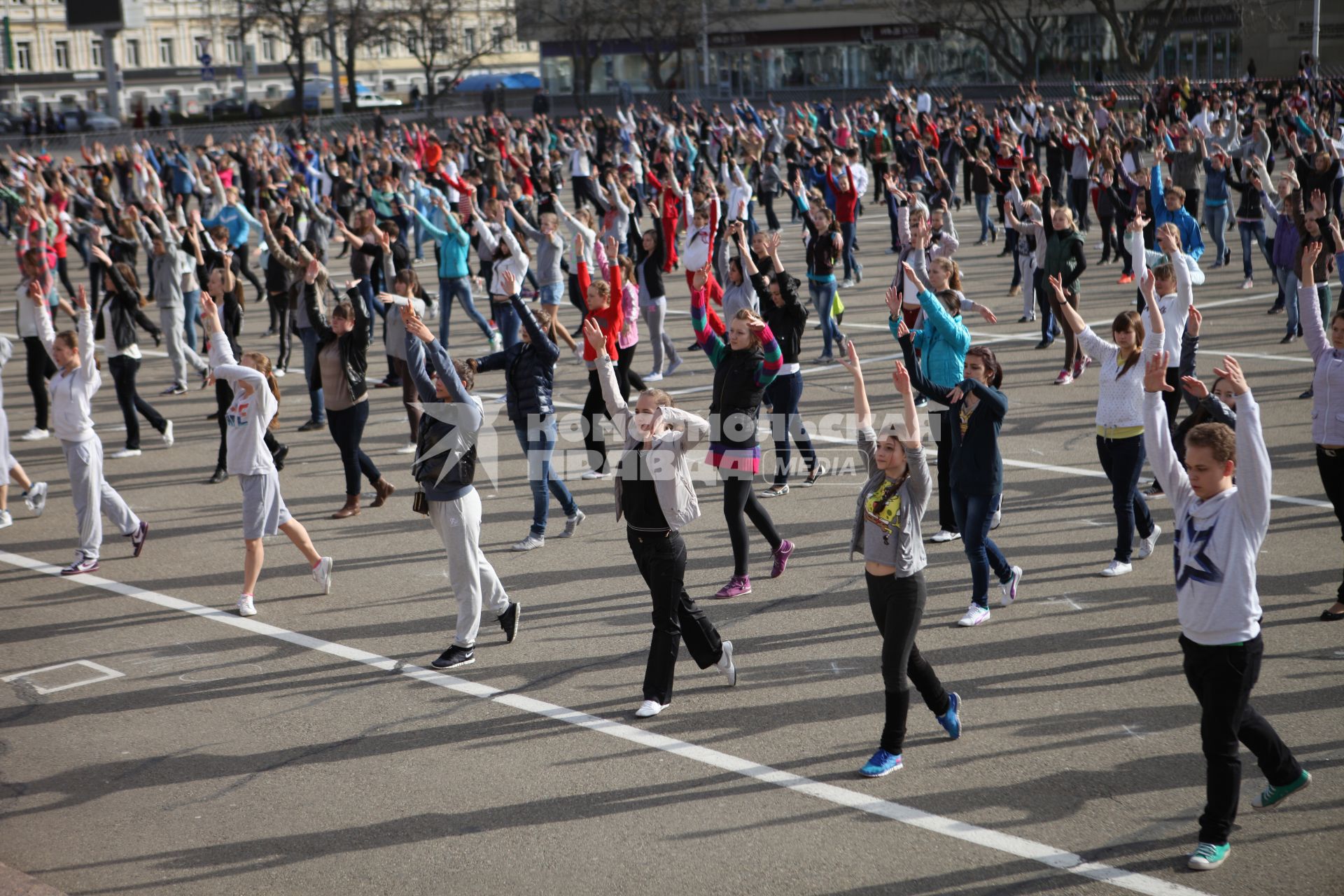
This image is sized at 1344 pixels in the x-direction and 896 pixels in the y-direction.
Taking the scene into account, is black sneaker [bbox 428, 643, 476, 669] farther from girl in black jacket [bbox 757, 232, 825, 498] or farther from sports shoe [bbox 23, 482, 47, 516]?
sports shoe [bbox 23, 482, 47, 516]

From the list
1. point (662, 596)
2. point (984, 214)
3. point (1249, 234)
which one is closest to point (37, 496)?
point (662, 596)

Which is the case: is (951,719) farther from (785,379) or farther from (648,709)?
(785,379)

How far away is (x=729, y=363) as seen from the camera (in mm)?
8891

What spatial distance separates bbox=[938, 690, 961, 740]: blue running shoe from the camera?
6.58 meters

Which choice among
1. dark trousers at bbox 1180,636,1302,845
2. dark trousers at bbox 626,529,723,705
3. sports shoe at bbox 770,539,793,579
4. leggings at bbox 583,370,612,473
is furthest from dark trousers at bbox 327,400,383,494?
dark trousers at bbox 1180,636,1302,845

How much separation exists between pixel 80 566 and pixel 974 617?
21.7 ft

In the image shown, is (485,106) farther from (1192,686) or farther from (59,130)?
(1192,686)

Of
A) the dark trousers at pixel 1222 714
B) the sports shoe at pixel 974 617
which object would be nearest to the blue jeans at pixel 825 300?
the sports shoe at pixel 974 617

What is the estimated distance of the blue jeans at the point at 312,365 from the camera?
14.0 meters

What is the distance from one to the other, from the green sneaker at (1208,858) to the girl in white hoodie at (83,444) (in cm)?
804

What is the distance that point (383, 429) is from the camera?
14.3 m

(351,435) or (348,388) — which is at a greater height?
(348,388)

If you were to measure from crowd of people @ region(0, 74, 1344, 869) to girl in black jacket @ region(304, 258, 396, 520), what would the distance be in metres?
0.03

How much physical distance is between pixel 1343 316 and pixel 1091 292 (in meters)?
12.4
